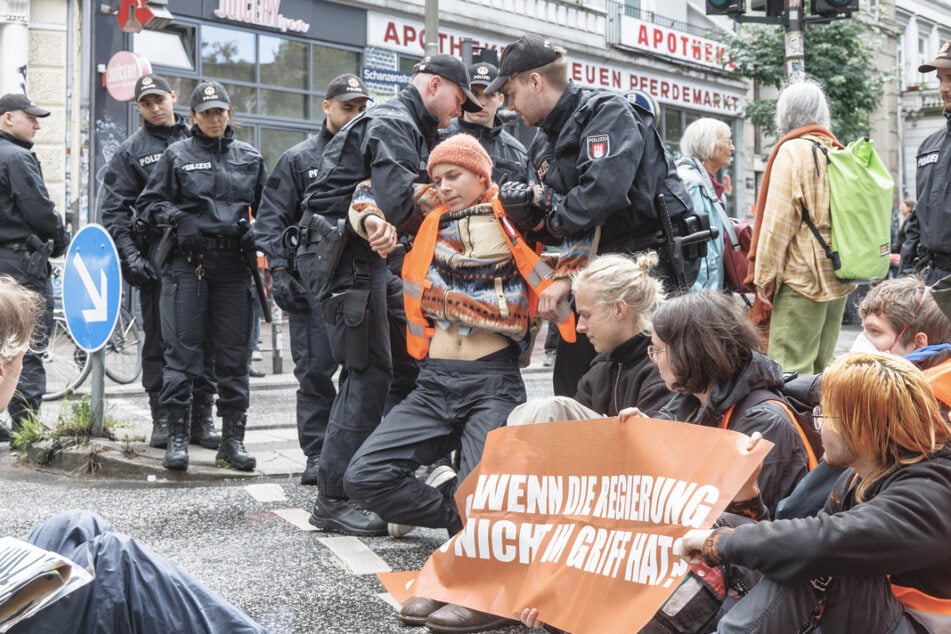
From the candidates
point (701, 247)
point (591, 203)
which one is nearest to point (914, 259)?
point (701, 247)

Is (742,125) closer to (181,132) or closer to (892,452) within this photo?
(181,132)

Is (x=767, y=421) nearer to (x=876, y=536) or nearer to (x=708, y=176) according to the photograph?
(x=876, y=536)

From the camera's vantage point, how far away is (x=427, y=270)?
4.62 metres

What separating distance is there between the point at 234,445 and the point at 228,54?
1194cm

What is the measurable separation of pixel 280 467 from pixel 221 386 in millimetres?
570

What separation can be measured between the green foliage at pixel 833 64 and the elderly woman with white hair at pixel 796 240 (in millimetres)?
16505

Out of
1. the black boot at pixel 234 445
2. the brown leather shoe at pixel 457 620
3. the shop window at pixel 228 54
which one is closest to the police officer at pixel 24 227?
the black boot at pixel 234 445

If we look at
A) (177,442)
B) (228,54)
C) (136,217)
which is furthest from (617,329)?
(228,54)

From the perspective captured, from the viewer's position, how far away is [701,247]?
4.98 metres

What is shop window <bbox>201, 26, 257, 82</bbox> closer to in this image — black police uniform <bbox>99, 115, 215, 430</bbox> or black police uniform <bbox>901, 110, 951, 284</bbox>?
black police uniform <bbox>99, 115, 215, 430</bbox>

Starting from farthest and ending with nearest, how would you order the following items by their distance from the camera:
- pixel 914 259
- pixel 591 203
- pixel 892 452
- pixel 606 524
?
pixel 914 259, pixel 591 203, pixel 606 524, pixel 892 452

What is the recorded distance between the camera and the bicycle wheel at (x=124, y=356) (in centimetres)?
1096

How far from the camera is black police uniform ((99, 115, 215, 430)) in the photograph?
728 cm

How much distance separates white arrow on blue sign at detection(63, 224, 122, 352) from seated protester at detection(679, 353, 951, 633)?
15.4ft
